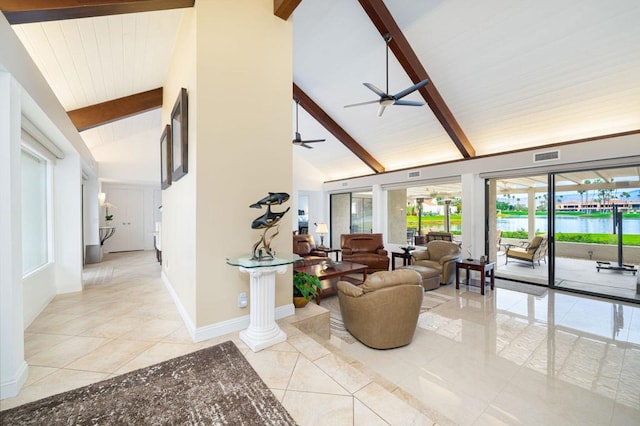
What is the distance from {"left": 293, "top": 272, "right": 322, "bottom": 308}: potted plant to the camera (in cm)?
304

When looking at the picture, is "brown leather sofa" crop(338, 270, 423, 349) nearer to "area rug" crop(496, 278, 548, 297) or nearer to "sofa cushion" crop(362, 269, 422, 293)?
"sofa cushion" crop(362, 269, 422, 293)

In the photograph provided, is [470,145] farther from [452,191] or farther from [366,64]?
[366,64]

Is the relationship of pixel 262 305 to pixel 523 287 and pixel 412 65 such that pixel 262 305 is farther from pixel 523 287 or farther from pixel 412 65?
pixel 523 287

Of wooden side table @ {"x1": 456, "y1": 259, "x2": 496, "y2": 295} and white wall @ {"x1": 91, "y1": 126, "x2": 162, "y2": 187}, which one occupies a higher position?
white wall @ {"x1": 91, "y1": 126, "x2": 162, "y2": 187}

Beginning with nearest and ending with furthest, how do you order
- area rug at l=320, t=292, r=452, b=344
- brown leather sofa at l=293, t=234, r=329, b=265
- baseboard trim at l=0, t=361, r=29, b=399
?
baseboard trim at l=0, t=361, r=29, b=399 → area rug at l=320, t=292, r=452, b=344 → brown leather sofa at l=293, t=234, r=329, b=265

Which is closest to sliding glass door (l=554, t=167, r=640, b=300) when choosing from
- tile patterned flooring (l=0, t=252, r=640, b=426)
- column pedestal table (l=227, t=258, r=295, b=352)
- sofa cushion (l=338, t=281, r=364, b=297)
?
tile patterned flooring (l=0, t=252, r=640, b=426)

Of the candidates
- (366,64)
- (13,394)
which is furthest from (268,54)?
(13,394)

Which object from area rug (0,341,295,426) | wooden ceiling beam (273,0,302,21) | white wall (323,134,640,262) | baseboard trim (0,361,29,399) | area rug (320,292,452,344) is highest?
wooden ceiling beam (273,0,302,21)

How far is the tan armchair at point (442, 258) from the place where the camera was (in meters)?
5.27

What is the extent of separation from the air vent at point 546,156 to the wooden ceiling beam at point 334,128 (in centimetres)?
383

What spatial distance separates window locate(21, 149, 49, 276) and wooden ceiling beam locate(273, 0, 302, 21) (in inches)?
125

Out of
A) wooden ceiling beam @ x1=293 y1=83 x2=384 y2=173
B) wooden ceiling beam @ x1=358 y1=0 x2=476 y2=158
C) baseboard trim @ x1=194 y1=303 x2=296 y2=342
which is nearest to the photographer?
baseboard trim @ x1=194 y1=303 x2=296 y2=342

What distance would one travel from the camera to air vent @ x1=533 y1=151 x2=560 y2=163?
15.8 feet

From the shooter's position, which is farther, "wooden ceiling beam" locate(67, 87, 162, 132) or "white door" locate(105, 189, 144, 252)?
"white door" locate(105, 189, 144, 252)
